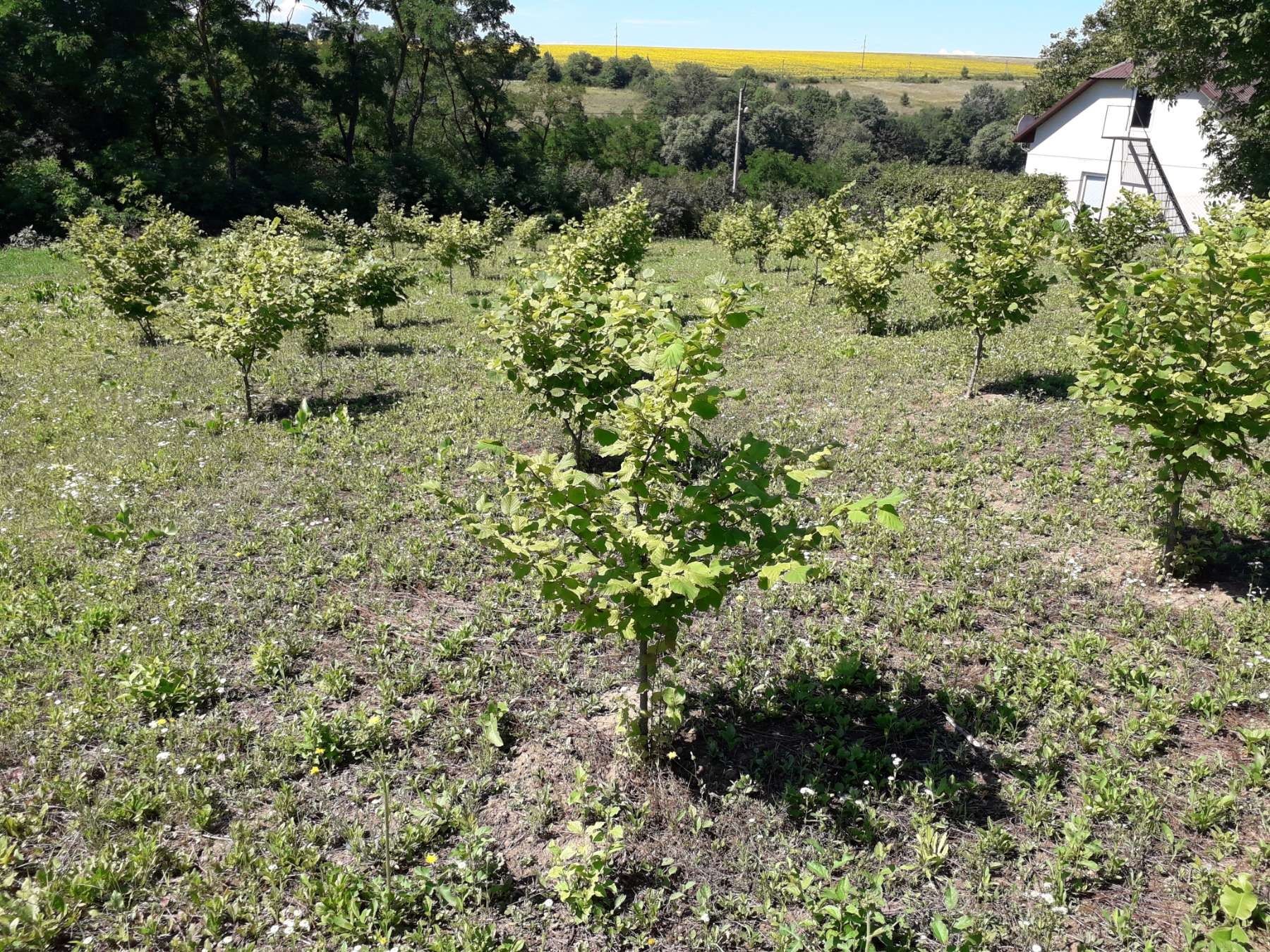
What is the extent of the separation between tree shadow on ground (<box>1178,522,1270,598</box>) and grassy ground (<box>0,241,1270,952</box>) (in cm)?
4

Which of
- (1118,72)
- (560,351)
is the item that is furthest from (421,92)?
(560,351)

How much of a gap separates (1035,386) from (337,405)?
901cm

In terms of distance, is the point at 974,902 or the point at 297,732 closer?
the point at 974,902

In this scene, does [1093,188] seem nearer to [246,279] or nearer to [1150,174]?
[1150,174]

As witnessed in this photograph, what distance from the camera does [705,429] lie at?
9305 mm

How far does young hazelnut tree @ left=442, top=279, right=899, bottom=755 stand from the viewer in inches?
130

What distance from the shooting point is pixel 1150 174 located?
1204 inches

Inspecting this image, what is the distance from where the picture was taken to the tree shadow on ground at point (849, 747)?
3.85 m

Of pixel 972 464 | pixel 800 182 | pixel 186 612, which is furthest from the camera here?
pixel 800 182

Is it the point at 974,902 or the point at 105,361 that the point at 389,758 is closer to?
the point at 974,902

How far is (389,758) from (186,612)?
86.8 inches

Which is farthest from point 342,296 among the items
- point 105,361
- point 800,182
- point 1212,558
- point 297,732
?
point 800,182

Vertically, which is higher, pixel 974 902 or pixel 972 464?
pixel 972 464

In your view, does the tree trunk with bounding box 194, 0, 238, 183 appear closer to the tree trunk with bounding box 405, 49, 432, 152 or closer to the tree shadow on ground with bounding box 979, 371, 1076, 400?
the tree trunk with bounding box 405, 49, 432, 152
